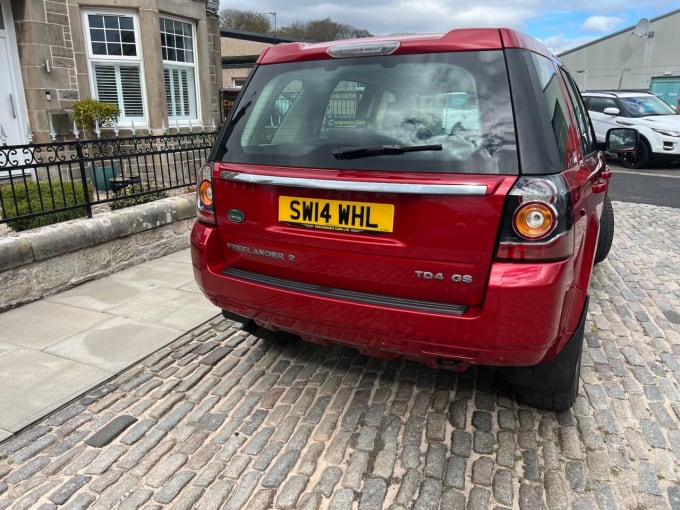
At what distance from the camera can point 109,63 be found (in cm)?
921

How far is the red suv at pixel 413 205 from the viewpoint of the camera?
201 cm

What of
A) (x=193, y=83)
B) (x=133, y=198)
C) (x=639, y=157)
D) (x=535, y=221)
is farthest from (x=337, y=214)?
(x=639, y=157)

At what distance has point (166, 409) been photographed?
281cm

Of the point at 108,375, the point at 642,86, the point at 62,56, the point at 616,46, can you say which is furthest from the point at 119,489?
the point at 616,46

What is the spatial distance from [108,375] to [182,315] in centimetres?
97

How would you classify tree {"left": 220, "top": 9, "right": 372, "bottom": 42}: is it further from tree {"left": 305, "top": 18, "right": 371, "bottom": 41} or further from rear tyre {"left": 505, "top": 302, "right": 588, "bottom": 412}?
rear tyre {"left": 505, "top": 302, "right": 588, "bottom": 412}

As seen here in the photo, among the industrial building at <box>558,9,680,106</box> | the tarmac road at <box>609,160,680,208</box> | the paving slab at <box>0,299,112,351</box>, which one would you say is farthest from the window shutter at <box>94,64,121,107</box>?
the industrial building at <box>558,9,680,106</box>

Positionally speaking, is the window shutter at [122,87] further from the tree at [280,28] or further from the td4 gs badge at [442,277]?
the tree at [280,28]

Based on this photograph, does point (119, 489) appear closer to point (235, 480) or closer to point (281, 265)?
point (235, 480)

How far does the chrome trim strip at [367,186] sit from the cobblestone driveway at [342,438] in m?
1.25

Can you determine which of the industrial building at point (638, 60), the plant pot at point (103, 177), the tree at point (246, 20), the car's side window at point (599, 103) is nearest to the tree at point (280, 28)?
the tree at point (246, 20)

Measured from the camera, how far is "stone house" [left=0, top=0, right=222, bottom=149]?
7887mm

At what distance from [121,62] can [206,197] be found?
26.2 feet

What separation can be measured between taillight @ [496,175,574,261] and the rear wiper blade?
0.40 metres
